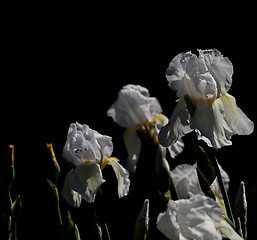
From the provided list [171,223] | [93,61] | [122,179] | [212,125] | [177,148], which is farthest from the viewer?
[93,61]

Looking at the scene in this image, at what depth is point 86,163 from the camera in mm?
Result: 857

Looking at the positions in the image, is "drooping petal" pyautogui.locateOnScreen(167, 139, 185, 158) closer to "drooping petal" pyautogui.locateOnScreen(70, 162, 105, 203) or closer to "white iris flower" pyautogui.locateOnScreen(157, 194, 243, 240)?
"drooping petal" pyautogui.locateOnScreen(70, 162, 105, 203)

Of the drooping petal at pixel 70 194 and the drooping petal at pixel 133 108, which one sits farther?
the drooping petal at pixel 133 108

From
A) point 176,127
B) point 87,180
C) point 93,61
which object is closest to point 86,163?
point 87,180

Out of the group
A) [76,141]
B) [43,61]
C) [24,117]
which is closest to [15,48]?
[43,61]

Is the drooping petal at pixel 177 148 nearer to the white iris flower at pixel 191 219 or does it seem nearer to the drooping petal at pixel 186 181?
the drooping petal at pixel 186 181

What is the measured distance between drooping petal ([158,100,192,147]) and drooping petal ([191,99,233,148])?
27mm

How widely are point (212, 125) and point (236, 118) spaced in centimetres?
5

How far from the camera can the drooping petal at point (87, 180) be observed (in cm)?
81

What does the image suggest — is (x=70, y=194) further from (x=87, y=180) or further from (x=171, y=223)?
(x=171, y=223)

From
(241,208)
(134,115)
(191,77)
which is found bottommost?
(241,208)

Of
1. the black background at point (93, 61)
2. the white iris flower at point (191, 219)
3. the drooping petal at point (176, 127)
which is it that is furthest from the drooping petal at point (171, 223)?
the black background at point (93, 61)

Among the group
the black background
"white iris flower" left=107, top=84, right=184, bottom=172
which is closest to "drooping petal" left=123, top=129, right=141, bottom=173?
"white iris flower" left=107, top=84, right=184, bottom=172

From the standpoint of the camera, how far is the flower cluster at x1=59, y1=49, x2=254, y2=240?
631mm
